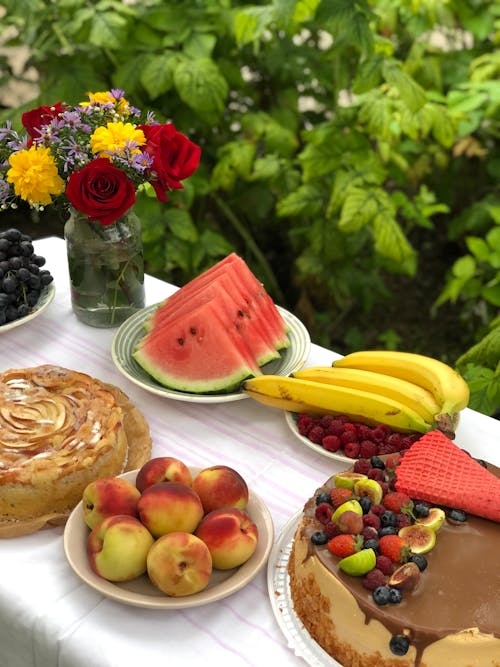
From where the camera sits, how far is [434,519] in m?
1.28

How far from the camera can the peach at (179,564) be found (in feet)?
4.11

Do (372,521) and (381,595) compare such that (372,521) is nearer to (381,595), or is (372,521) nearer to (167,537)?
(381,595)

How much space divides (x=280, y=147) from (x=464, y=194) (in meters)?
1.20

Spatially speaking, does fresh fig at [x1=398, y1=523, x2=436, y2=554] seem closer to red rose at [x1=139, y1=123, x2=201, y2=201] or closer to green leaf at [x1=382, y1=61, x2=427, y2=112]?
red rose at [x1=139, y1=123, x2=201, y2=201]

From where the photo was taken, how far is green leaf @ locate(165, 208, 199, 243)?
304 cm

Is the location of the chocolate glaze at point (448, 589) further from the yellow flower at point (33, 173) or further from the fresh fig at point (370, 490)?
the yellow flower at point (33, 173)

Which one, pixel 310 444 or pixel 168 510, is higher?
pixel 168 510

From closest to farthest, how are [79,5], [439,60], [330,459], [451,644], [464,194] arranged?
[451,644], [330,459], [79,5], [439,60], [464,194]

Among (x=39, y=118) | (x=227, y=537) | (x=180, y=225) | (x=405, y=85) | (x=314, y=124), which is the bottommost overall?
(x=180, y=225)

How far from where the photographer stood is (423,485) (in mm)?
1325

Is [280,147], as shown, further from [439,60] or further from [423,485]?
[423,485]

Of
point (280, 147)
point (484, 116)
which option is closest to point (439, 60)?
point (484, 116)

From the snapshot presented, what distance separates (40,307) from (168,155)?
52 centimetres

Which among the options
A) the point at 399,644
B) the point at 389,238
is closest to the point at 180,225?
the point at 389,238
